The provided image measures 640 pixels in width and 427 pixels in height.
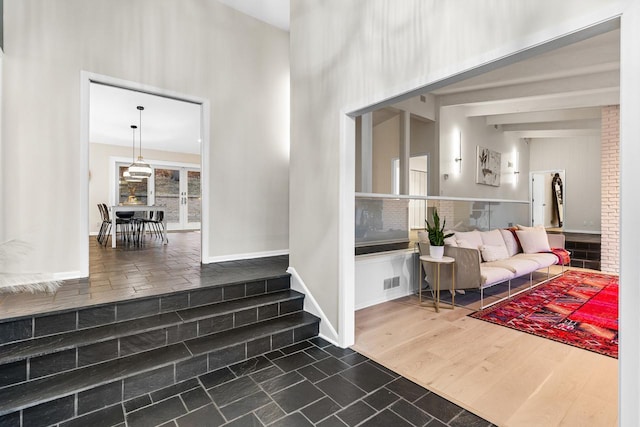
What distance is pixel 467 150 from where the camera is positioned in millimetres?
7746

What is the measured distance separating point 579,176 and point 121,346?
473 inches

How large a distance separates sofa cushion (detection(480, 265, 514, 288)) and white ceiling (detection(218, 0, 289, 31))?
431 centimetres

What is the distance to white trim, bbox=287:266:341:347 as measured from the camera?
2.80 meters

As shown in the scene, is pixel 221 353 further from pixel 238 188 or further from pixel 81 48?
pixel 81 48

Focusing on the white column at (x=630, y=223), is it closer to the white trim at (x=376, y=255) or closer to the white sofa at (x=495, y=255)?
the white sofa at (x=495, y=255)

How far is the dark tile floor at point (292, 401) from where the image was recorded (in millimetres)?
1771

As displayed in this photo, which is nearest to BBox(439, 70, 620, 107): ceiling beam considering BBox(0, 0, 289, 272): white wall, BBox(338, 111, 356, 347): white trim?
BBox(0, 0, 289, 272): white wall

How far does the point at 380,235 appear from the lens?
403 cm

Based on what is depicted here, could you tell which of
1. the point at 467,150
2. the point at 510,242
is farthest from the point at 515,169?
the point at 510,242

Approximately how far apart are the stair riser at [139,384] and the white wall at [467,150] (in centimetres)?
578

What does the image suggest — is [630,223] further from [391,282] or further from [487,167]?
[487,167]

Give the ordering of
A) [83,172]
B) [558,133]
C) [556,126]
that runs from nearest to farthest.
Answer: [83,172] → [556,126] → [558,133]

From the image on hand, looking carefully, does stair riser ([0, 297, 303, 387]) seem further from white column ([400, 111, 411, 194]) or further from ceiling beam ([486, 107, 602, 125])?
ceiling beam ([486, 107, 602, 125])

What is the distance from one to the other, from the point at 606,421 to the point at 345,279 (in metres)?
1.81
